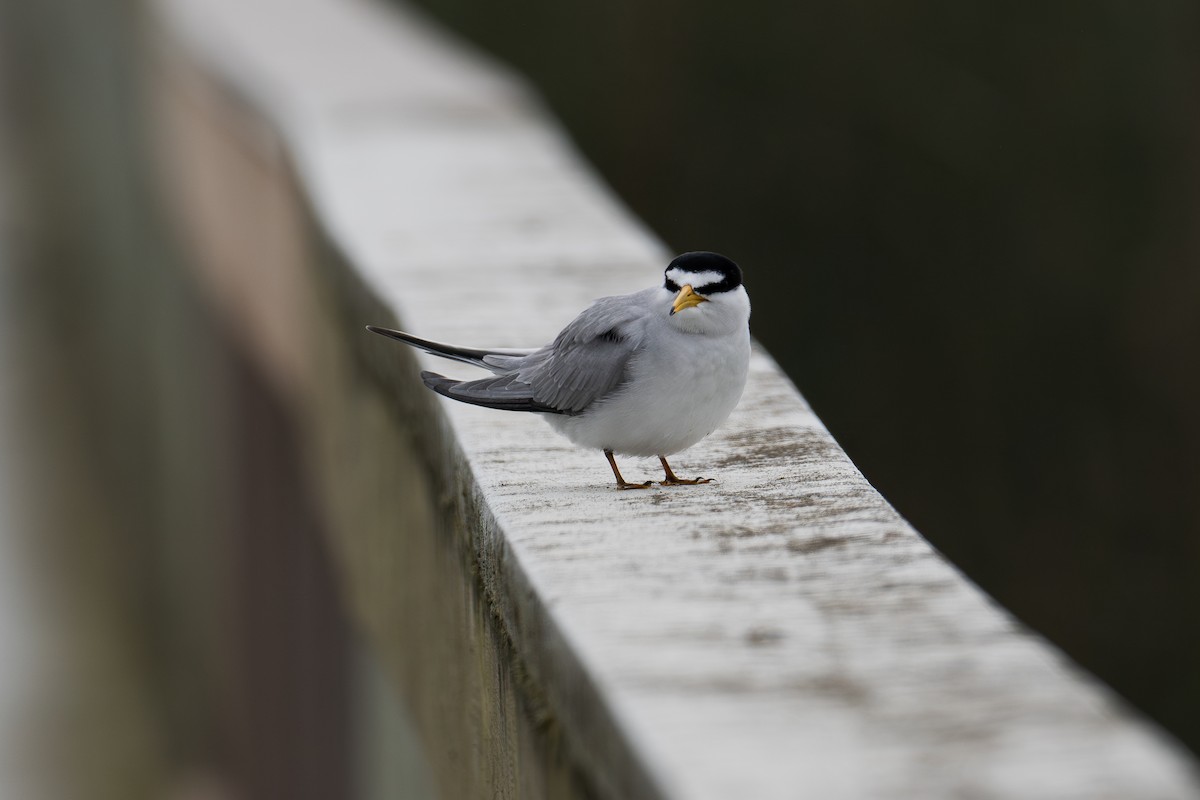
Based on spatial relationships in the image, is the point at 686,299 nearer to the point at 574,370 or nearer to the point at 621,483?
the point at 574,370

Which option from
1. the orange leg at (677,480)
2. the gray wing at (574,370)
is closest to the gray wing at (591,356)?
the gray wing at (574,370)

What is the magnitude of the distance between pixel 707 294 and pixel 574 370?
31 centimetres

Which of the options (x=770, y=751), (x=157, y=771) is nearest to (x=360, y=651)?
(x=770, y=751)

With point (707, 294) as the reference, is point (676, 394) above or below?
below

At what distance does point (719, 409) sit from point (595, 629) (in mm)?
838

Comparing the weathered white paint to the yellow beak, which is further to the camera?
the yellow beak

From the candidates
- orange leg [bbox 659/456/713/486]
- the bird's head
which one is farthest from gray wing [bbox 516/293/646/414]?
orange leg [bbox 659/456/713/486]

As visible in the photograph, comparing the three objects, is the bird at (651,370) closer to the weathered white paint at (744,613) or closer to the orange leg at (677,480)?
the orange leg at (677,480)

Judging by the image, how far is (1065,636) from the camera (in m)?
6.57

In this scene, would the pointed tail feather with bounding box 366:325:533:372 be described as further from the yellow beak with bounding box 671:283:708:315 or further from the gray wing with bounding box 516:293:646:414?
the yellow beak with bounding box 671:283:708:315

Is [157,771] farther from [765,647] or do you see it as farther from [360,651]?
[765,647]

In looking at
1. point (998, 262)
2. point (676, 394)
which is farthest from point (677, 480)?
point (998, 262)

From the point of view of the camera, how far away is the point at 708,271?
2.99m

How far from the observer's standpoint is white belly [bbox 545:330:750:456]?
2959 mm
